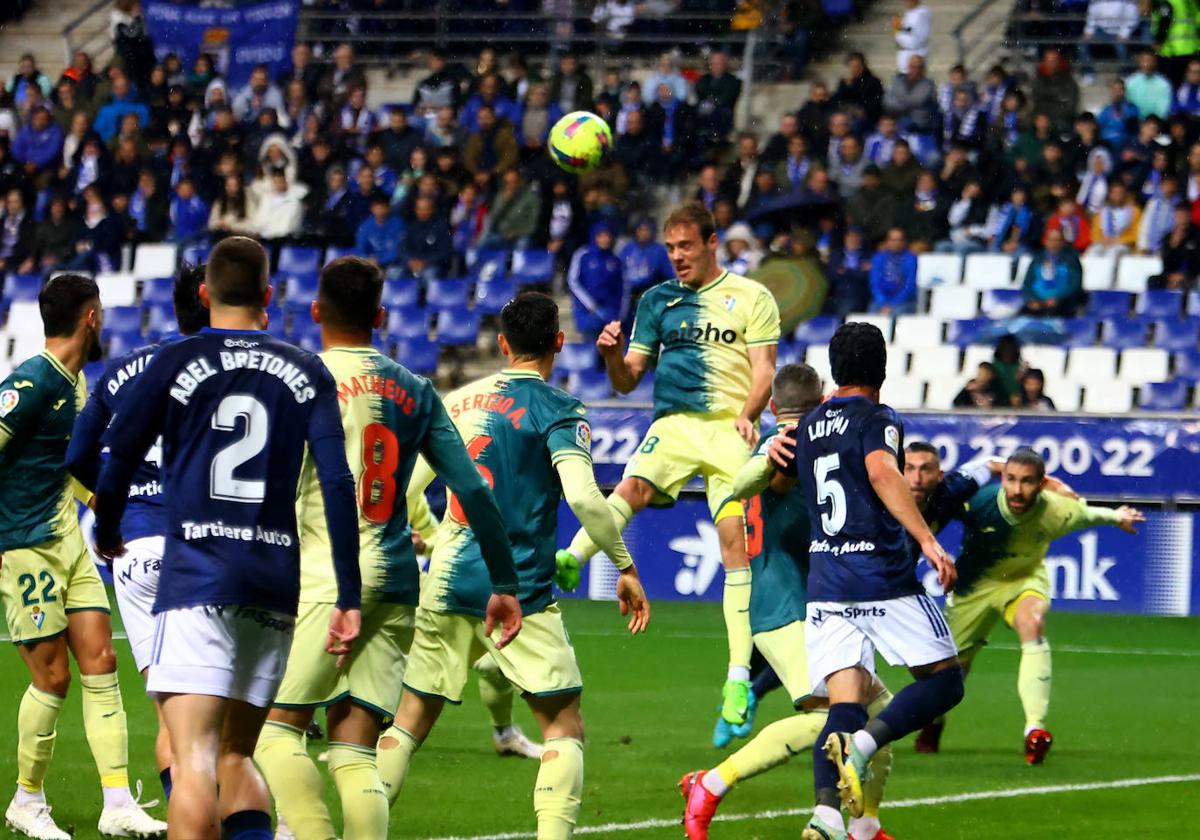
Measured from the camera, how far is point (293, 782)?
575 cm

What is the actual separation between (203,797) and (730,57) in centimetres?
1971

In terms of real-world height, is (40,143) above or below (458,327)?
above

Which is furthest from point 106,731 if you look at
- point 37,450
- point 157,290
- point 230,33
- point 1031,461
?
point 230,33

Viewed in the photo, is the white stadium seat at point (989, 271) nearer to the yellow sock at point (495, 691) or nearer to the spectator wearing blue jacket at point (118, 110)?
the spectator wearing blue jacket at point (118, 110)

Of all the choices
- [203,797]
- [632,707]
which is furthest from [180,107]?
[203,797]

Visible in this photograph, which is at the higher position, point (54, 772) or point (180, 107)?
point (180, 107)

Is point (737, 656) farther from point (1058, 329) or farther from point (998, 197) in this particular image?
point (998, 197)

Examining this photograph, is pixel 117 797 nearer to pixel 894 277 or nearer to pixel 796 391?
pixel 796 391

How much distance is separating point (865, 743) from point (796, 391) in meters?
1.69

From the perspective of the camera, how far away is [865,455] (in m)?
6.71

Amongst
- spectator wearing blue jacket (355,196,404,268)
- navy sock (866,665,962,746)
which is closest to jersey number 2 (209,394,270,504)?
navy sock (866,665,962,746)

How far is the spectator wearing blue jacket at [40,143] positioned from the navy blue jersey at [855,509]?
64.1ft

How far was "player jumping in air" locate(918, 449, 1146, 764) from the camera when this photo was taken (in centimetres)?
991

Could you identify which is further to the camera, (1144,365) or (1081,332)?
(1081,332)
